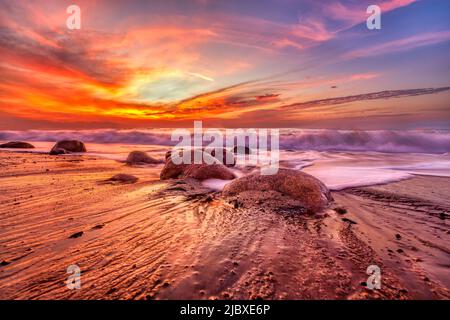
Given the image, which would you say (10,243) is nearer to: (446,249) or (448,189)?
(446,249)

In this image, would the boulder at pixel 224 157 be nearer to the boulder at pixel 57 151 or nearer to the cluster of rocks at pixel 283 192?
the cluster of rocks at pixel 283 192

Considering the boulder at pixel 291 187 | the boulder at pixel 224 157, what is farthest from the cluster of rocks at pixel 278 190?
the boulder at pixel 224 157

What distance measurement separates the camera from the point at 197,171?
6801 millimetres

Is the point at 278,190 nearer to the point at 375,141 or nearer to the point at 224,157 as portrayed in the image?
the point at 224,157

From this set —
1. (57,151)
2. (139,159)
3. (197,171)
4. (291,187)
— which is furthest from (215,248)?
(57,151)

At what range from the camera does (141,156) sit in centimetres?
1157

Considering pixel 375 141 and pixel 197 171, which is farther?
pixel 375 141

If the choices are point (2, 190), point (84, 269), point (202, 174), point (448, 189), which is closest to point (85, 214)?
point (84, 269)

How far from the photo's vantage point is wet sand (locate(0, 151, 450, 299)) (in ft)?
6.38

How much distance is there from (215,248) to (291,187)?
2443mm

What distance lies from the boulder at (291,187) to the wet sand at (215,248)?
35 cm

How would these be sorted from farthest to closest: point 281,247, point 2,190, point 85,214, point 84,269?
point 2,190, point 85,214, point 281,247, point 84,269

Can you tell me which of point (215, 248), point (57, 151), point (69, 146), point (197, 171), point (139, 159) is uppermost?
point (69, 146)
